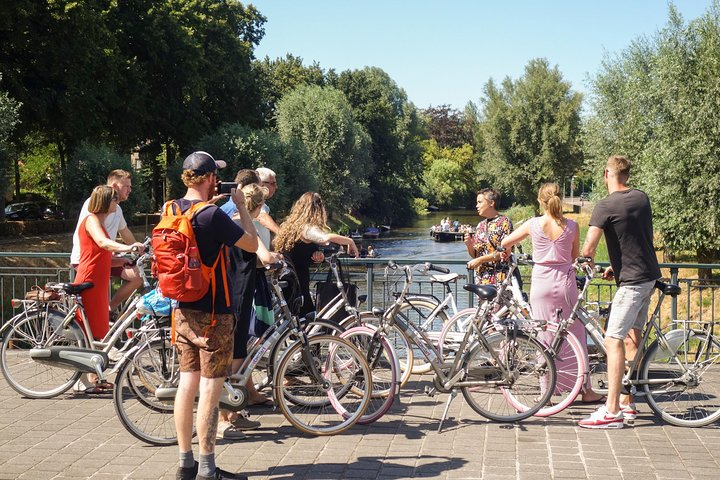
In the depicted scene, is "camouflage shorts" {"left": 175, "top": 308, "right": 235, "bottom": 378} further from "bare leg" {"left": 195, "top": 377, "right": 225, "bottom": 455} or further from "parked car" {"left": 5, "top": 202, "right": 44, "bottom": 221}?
"parked car" {"left": 5, "top": 202, "right": 44, "bottom": 221}

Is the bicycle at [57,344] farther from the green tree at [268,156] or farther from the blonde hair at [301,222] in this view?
the green tree at [268,156]

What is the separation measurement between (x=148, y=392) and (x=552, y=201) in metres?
3.59

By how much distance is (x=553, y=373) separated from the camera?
6738 mm

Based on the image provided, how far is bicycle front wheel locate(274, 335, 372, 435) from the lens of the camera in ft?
20.9

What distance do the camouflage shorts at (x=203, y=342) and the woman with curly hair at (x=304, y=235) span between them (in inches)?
89.4

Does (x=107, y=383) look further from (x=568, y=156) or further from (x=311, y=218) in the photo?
(x=568, y=156)

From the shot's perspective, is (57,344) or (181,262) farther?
(57,344)

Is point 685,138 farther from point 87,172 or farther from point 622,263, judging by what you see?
point 87,172

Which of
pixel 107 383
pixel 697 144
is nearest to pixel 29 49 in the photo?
pixel 697 144

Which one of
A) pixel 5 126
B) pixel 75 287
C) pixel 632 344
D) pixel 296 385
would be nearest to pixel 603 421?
pixel 632 344

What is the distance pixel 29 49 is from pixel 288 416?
98.8ft

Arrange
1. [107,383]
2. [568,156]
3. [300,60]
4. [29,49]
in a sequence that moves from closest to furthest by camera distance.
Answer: [107,383]
[29,49]
[568,156]
[300,60]

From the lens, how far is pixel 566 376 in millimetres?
7125

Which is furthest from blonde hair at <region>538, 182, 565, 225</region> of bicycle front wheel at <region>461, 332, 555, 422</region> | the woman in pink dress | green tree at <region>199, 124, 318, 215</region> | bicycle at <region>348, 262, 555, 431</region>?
green tree at <region>199, 124, 318, 215</region>
